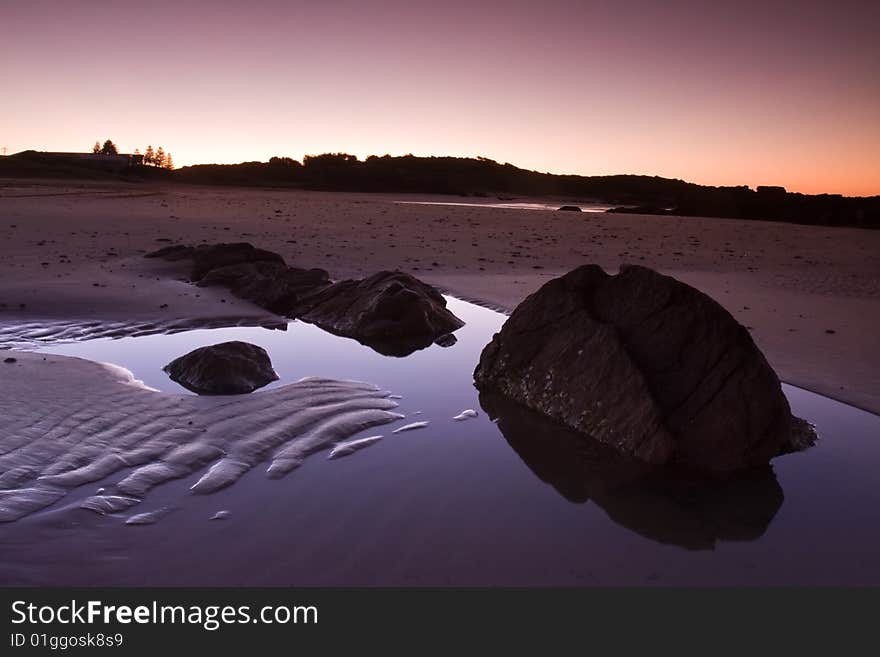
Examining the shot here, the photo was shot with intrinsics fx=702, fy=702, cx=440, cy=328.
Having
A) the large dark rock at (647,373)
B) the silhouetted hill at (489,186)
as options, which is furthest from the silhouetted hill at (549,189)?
the large dark rock at (647,373)

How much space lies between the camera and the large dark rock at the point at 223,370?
18.2 feet

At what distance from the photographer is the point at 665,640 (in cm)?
290

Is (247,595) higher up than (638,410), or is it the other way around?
(638,410)

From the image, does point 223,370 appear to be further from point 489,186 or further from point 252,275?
point 489,186

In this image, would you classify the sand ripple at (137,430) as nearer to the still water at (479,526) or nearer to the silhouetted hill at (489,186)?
the still water at (479,526)

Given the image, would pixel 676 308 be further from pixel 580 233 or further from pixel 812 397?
pixel 580 233

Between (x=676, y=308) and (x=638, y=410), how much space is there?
1.02 metres

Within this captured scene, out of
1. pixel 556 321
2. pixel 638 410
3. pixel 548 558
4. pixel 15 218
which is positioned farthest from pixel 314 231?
pixel 548 558

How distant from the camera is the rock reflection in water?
3.83m

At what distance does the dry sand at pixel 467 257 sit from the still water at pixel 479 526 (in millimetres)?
2348

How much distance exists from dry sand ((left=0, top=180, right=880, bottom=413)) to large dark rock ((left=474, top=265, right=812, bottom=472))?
179 cm

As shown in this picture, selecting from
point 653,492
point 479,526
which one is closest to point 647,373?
point 653,492

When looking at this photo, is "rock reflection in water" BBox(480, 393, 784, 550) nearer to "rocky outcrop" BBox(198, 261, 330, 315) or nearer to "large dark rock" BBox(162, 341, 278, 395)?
"large dark rock" BBox(162, 341, 278, 395)

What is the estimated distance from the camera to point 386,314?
8344 millimetres
